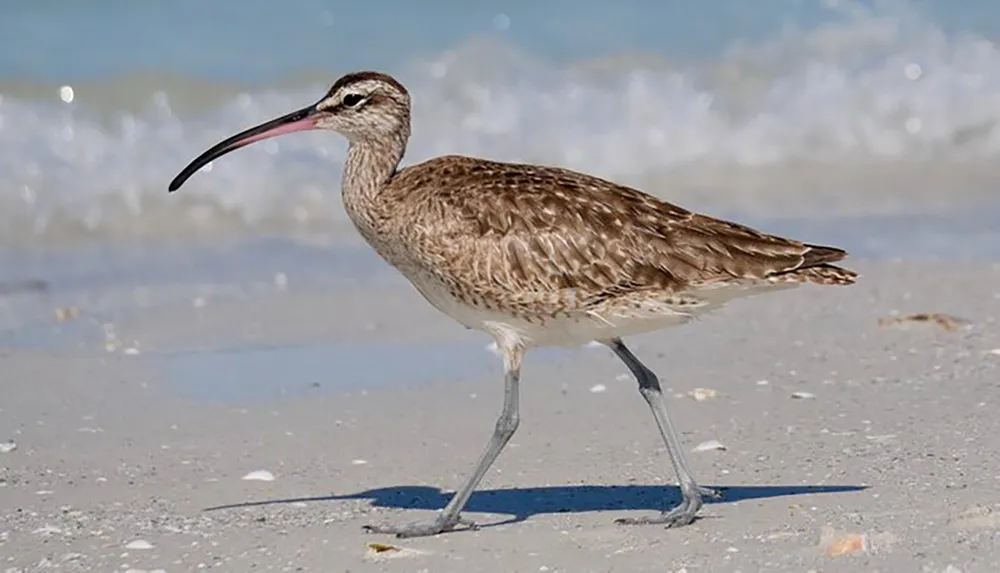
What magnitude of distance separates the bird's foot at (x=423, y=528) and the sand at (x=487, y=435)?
7cm

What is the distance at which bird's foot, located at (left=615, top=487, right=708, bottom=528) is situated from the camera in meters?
7.30

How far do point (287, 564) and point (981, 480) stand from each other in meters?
2.62

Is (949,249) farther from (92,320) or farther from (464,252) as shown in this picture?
(464,252)

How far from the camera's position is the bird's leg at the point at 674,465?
7320 millimetres

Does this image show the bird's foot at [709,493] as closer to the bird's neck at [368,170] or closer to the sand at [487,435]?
the sand at [487,435]

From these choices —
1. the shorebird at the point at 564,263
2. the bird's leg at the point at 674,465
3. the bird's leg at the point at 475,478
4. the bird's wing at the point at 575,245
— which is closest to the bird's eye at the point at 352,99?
the shorebird at the point at 564,263

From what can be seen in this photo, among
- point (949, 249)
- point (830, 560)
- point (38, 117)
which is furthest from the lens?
point (38, 117)

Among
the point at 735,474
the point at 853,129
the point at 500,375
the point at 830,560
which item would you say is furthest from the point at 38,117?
the point at 830,560

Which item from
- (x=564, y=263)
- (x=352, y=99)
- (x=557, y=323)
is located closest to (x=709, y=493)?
(x=557, y=323)

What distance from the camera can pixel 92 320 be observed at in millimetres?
11773

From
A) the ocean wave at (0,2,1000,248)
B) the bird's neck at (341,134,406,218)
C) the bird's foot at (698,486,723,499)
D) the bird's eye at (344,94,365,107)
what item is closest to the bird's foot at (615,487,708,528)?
the bird's foot at (698,486,723,499)

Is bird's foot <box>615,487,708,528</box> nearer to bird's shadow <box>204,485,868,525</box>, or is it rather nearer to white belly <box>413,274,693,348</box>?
bird's shadow <box>204,485,868,525</box>

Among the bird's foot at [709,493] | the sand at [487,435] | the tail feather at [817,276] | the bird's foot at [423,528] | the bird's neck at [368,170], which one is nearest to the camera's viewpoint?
the sand at [487,435]

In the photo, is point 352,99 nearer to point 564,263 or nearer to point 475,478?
point 564,263
